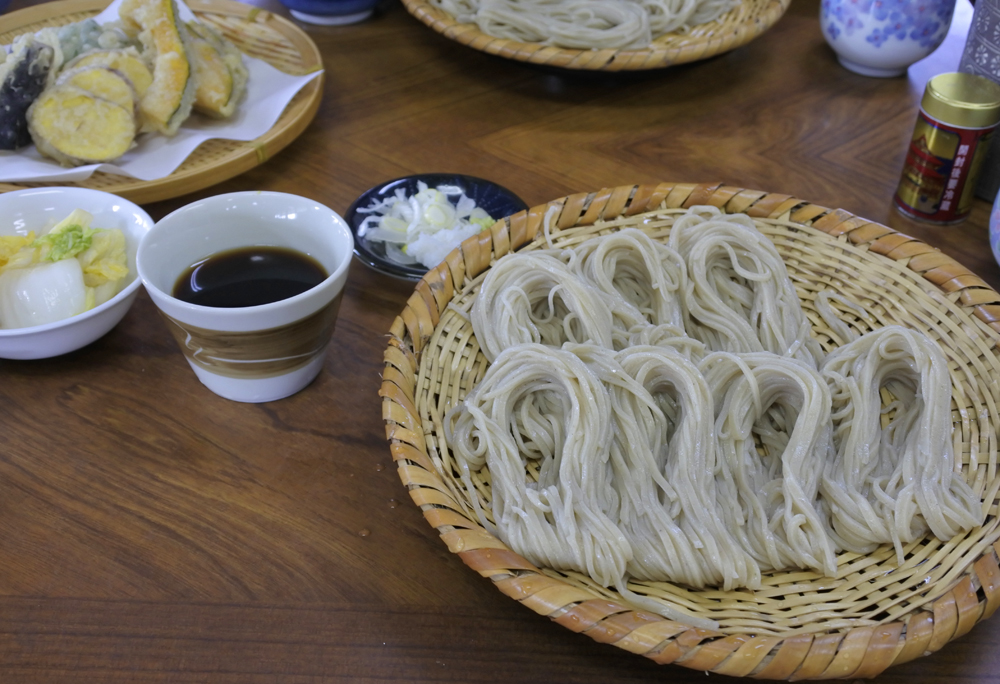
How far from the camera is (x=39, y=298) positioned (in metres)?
1.13

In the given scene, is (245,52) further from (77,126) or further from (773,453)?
(773,453)

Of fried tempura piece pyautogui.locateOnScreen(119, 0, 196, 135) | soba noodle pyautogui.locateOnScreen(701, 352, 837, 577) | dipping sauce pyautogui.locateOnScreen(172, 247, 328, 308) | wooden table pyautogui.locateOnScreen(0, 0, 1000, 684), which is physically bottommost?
wooden table pyautogui.locateOnScreen(0, 0, 1000, 684)

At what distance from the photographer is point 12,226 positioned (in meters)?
1.27

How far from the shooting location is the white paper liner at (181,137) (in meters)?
1.46

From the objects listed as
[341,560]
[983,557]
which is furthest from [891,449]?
[341,560]

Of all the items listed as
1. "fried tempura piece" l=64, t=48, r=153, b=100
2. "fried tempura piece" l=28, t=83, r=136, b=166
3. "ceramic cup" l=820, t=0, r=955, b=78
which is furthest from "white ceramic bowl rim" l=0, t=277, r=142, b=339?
"ceramic cup" l=820, t=0, r=955, b=78

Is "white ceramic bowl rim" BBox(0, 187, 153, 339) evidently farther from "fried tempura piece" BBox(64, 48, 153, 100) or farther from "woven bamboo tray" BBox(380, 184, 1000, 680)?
"fried tempura piece" BBox(64, 48, 153, 100)

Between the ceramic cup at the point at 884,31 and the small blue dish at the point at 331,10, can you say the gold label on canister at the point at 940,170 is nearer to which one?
the ceramic cup at the point at 884,31

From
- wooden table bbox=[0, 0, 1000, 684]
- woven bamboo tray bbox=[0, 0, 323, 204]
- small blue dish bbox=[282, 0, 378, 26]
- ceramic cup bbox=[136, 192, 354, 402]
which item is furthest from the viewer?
small blue dish bbox=[282, 0, 378, 26]

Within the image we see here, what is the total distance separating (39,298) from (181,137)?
594 millimetres

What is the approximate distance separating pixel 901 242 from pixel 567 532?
2.42ft

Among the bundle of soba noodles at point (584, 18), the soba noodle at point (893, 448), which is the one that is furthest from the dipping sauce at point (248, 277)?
the bundle of soba noodles at point (584, 18)

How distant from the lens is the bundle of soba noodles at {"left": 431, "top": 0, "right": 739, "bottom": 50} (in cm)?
181

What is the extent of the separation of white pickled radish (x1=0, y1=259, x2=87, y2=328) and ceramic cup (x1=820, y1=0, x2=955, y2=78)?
181 centimetres
